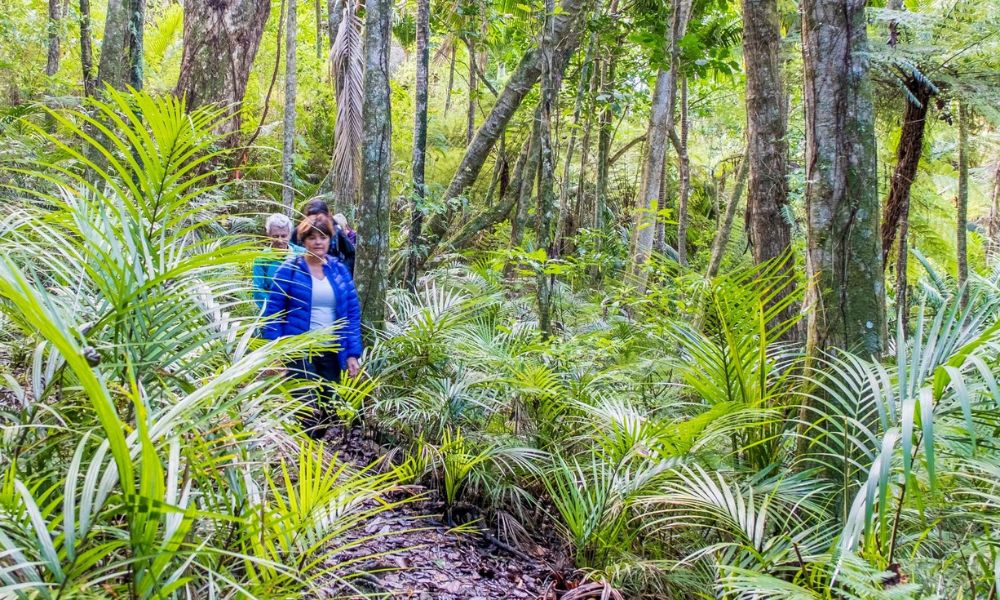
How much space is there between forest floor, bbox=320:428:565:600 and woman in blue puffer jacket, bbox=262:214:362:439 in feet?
3.03

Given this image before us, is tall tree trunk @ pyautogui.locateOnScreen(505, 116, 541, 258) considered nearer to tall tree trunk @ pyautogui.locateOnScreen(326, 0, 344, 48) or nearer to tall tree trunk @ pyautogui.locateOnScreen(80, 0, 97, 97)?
tall tree trunk @ pyautogui.locateOnScreen(326, 0, 344, 48)

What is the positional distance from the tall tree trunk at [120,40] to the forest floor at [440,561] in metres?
4.83

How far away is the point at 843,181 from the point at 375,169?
138 inches

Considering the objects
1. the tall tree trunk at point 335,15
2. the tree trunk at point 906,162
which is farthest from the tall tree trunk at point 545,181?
the tall tree trunk at point 335,15

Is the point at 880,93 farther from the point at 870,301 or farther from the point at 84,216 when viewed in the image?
the point at 84,216

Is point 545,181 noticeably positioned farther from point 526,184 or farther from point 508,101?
point 508,101

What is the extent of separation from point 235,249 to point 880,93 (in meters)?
6.32

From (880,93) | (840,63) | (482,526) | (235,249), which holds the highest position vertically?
(880,93)

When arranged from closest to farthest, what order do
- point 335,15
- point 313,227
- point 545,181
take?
1. point 313,227
2. point 545,181
3. point 335,15

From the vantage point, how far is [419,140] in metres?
6.41

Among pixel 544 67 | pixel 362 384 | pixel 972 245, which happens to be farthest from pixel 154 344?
pixel 972 245

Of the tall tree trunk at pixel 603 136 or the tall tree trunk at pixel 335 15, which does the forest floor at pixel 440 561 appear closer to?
the tall tree trunk at pixel 603 136

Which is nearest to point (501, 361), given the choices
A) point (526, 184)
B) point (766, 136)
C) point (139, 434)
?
point (766, 136)

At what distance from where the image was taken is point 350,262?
5.58 m
